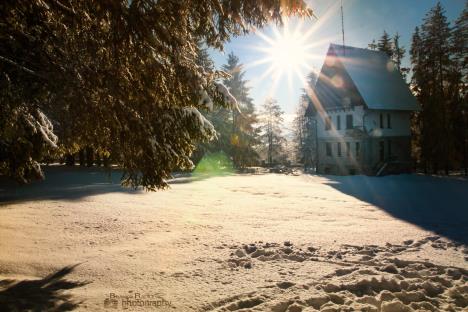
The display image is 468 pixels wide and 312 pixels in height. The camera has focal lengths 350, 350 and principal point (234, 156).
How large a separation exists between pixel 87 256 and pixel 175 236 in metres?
2.11

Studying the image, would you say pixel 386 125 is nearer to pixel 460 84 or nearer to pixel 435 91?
pixel 435 91

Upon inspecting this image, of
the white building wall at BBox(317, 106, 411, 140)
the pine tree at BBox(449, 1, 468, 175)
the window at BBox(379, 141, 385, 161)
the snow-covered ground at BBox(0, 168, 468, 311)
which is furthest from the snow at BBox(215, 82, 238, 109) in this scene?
the pine tree at BBox(449, 1, 468, 175)

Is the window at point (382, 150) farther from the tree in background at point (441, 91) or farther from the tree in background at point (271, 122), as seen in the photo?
the tree in background at point (271, 122)

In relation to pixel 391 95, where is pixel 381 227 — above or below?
below

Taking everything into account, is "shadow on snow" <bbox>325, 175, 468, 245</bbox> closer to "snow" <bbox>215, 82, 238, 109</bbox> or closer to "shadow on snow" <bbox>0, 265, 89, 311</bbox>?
"snow" <bbox>215, 82, 238, 109</bbox>

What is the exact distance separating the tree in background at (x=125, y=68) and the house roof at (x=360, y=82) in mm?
25081

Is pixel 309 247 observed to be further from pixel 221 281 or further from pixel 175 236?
pixel 175 236

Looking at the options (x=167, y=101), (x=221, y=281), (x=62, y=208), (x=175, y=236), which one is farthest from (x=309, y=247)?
(x=62, y=208)

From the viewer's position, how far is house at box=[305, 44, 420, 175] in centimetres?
2884

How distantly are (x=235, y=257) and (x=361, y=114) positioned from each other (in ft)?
82.6

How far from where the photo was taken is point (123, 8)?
4.27 meters

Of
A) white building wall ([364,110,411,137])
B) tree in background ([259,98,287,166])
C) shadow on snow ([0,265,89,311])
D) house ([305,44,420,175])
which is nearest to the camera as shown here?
shadow on snow ([0,265,89,311])

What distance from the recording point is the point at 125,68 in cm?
533

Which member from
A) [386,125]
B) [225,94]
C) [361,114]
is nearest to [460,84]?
[386,125]
